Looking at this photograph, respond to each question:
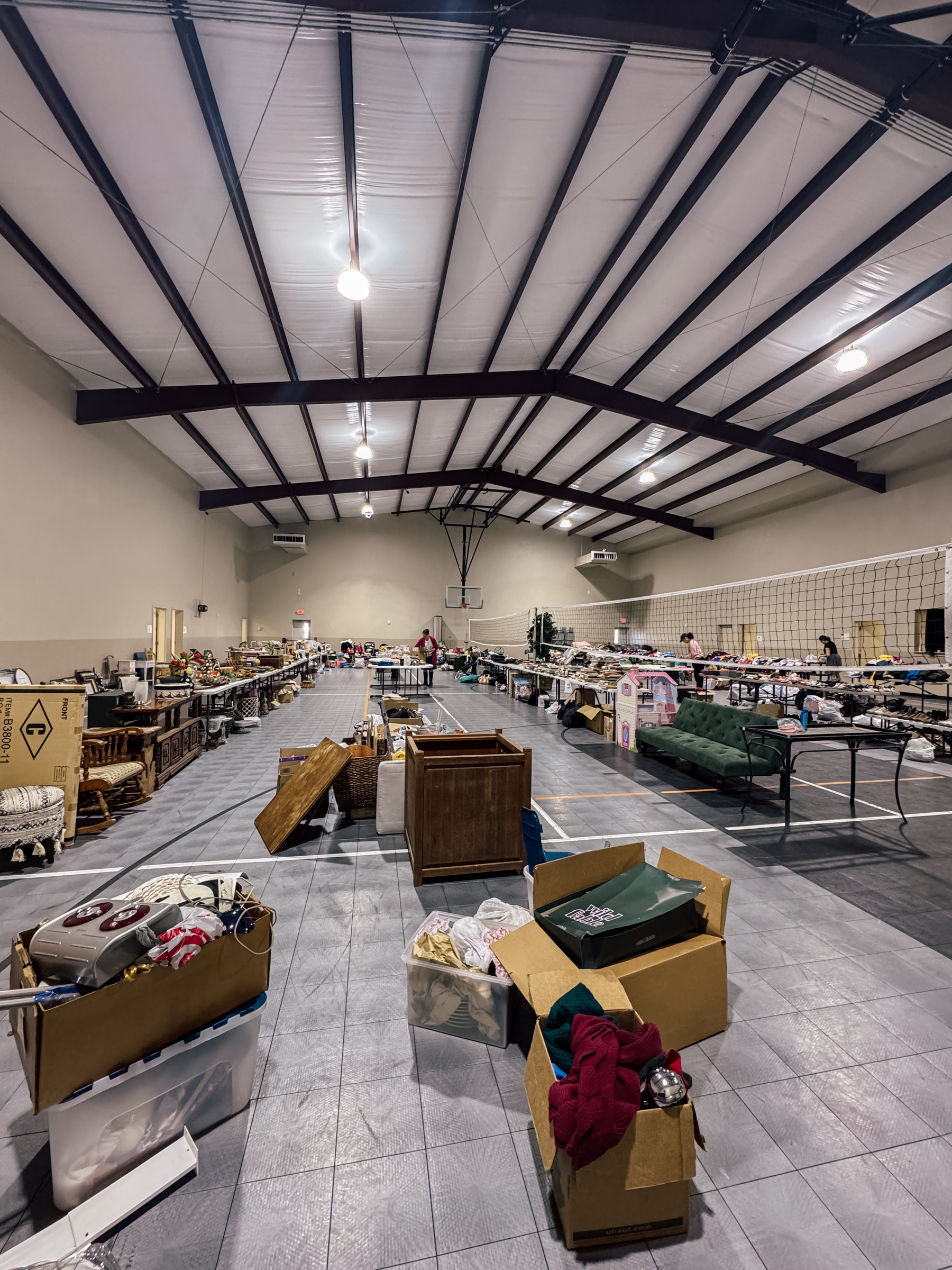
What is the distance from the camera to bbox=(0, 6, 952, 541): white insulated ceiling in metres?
4.12

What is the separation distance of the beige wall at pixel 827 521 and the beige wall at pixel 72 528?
1499 centimetres

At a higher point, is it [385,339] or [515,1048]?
[385,339]

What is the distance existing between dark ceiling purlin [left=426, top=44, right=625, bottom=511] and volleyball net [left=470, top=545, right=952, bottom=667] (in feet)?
15.9

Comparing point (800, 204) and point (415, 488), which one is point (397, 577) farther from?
point (800, 204)

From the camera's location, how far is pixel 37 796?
11.8 feet

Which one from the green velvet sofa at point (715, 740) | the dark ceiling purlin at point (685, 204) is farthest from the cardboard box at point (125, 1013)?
the dark ceiling purlin at point (685, 204)

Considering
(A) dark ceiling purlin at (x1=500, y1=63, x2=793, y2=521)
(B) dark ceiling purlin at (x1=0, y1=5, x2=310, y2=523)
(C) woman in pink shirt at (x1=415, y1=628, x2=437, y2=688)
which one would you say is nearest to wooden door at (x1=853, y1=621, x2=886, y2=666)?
(A) dark ceiling purlin at (x1=500, y1=63, x2=793, y2=521)

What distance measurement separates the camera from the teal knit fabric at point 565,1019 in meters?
1.49

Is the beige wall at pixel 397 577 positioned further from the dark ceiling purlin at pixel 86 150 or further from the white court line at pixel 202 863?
the white court line at pixel 202 863

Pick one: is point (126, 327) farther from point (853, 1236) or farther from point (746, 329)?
point (853, 1236)

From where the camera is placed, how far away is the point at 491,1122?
5.41ft

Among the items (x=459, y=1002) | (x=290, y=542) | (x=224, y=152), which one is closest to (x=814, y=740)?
(x=459, y=1002)

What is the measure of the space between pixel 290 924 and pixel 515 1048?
140cm

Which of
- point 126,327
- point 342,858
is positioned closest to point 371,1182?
point 342,858
